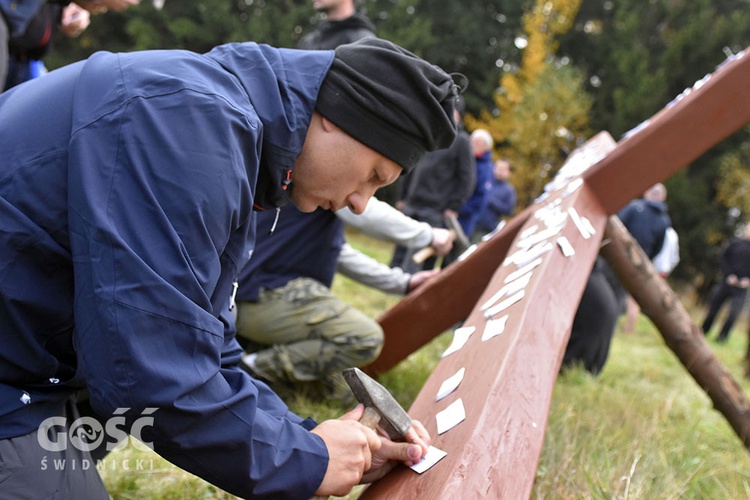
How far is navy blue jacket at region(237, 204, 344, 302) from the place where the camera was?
9.58ft

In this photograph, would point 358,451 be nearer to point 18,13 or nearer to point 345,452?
point 345,452

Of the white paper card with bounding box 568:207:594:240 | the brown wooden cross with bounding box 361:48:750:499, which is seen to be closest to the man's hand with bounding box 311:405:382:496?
the brown wooden cross with bounding box 361:48:750:499

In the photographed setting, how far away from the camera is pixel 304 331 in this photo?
117 inches

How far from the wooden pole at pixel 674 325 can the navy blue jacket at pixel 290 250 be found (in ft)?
4.41

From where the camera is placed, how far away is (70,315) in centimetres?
133

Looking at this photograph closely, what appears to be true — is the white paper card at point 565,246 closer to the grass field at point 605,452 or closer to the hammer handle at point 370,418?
the grass field at point 605,452

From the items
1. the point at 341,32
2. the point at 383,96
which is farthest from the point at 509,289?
the point at 341,32

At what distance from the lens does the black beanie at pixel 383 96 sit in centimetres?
148

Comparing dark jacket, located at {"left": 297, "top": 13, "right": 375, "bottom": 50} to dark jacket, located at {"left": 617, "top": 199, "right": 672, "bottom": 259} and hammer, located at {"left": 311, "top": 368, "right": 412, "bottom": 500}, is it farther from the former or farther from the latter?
dark jacket, located at {"left": 617, "top": 199, "right": 672, "bottom": 259}

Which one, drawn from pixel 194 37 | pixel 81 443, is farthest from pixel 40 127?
pixel 194 37

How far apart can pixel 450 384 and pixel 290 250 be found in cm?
132

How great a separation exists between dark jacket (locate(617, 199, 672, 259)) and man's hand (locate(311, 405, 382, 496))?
25.5 ft

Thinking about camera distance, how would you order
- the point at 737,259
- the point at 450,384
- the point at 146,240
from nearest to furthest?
the point at 146,240 → the point at 450,384 → the point at 737,259

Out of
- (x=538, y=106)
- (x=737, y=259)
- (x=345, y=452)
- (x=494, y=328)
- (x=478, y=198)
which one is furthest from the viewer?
(x=538, y=106)
